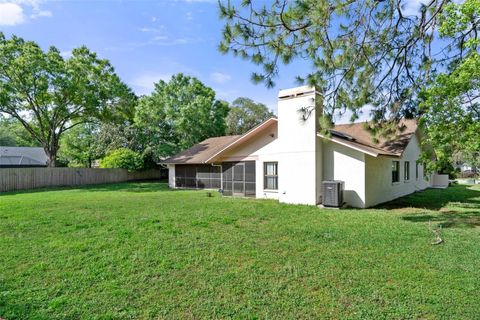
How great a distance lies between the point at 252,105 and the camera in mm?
39469

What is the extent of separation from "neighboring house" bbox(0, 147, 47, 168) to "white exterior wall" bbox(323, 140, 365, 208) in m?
33.6

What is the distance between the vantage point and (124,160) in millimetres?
24250

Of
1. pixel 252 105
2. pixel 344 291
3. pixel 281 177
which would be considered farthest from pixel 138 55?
pixel 252 105

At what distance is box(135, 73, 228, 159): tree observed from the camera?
25.8 metres

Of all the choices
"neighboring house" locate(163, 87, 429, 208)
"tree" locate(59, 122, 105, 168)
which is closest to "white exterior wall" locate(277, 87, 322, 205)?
"neighboring house" locate(163, 87, 429, 208)

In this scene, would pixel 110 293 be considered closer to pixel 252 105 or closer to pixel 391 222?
pixel 391 222

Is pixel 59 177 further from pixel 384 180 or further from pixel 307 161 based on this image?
pixel 384 180

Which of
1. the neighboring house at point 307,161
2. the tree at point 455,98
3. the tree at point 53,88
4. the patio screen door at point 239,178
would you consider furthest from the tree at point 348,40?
the tree at point 53,88

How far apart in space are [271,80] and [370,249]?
4.12 metres

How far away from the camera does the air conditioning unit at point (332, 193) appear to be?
35.1 feet

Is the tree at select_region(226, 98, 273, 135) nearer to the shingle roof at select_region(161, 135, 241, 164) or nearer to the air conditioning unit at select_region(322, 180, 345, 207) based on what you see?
the shingle roof at select_region(161, 135, 241, 164)

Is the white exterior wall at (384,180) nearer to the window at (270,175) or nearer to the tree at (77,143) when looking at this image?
the window at (270,175)

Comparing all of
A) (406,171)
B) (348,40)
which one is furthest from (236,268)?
(406,171)

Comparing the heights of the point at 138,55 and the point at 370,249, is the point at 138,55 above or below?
above
